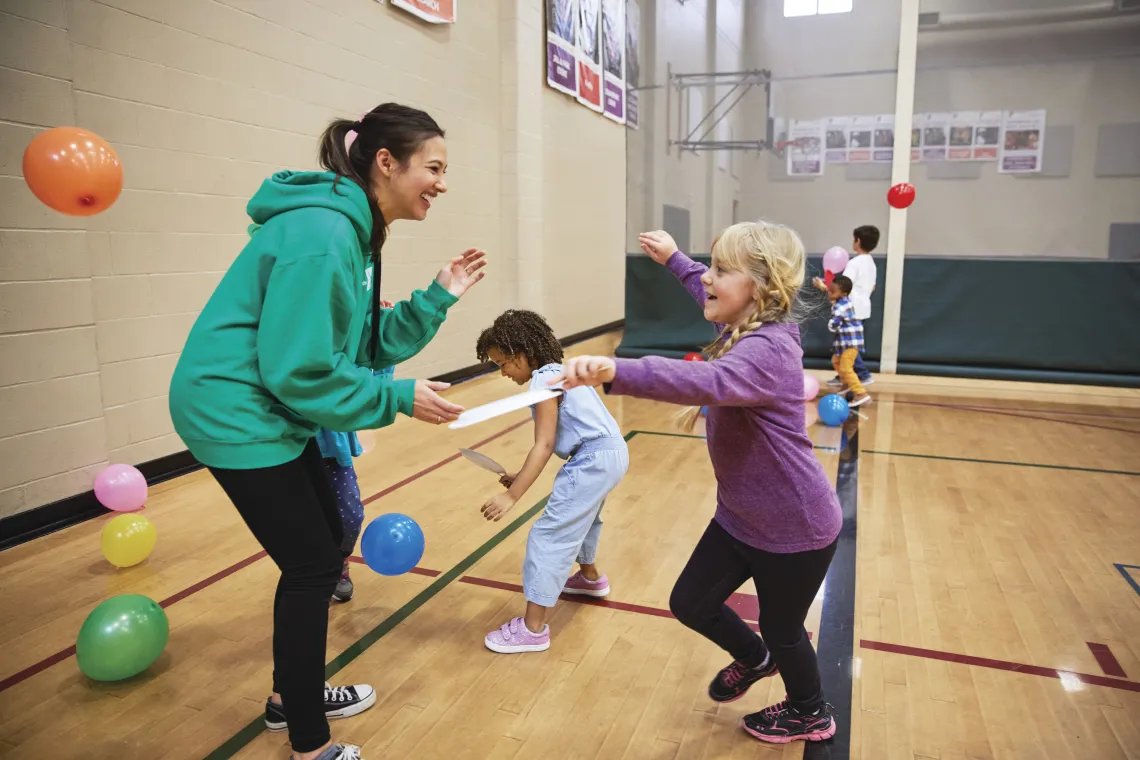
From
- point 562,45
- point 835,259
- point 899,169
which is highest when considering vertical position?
point 562,45

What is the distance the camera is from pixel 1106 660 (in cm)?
245

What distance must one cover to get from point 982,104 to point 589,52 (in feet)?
13.6

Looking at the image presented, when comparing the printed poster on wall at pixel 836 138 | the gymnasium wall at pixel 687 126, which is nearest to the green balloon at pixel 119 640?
the gymnasium wall at pixel 687 126

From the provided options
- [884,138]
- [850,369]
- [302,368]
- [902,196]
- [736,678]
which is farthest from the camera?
[884,138]

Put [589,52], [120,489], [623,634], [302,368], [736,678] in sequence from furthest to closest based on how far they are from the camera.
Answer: [589,52] → [120,489] → [623,634] → [736,678] → [302,368]

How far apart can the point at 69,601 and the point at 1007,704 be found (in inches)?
121

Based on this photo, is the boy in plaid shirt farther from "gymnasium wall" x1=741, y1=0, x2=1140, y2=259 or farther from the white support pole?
"gymnasium wall" x1=741, y1=0, x2=1140, y2=259

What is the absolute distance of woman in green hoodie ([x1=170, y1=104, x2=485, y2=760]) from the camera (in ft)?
5.09

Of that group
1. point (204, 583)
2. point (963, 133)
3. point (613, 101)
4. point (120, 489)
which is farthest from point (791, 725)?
point (613, 101)

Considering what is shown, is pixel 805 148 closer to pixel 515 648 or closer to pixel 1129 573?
pixel 1129 573

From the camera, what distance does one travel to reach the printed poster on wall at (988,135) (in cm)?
695

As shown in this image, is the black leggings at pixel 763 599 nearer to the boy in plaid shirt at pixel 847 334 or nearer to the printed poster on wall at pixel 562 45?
the boy in plaid shirt at pixel 847 334

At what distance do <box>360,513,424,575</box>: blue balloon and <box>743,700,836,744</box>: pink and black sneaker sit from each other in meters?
1.27

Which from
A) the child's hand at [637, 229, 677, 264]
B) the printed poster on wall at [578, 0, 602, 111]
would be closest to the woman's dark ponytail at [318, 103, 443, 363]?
the child's hand at [637, 229, 677, 264]
